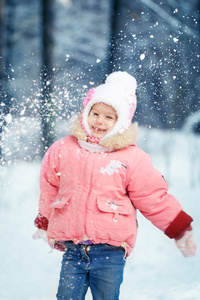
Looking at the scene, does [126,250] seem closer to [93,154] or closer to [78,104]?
[93,154]

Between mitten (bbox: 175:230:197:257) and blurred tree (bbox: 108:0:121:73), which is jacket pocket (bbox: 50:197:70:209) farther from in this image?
blurred tree (bbox: 108:0:121:73)

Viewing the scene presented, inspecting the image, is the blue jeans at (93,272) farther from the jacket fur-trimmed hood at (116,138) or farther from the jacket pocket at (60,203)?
the jacket fur-trimmed hood at (116,138)

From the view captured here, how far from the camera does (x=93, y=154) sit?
4.09ft

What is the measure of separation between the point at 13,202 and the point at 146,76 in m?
1.15

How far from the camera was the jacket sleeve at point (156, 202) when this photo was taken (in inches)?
48.1

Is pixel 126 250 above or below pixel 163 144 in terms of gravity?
below

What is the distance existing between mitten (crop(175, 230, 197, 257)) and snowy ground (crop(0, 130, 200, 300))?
0.60 meters

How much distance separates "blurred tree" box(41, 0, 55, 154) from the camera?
2.01 meters

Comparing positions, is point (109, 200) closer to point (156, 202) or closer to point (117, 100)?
point (156, 202)

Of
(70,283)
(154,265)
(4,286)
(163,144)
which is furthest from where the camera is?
(163,144)

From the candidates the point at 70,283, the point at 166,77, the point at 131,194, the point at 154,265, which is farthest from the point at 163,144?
the point at 70,283

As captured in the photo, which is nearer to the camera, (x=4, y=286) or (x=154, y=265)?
(x=4, y=286)

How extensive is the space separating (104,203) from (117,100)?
1.17ft

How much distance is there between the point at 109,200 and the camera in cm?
120
